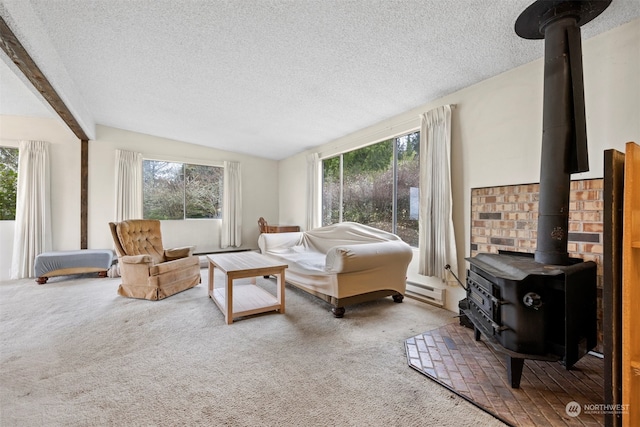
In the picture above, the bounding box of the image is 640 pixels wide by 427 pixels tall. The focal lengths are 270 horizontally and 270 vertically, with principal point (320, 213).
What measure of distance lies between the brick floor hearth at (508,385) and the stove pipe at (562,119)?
2.31 feet

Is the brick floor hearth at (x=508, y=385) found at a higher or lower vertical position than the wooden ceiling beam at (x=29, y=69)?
lower

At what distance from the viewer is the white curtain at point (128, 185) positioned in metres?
4.80

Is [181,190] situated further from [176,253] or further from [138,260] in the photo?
[138,260]

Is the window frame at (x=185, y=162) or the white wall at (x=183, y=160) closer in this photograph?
the white wall at (x=183, y=160)

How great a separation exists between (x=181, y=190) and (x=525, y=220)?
5.60 m

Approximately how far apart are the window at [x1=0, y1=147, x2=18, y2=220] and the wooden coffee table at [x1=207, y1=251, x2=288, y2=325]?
376cm

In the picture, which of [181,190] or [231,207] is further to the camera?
→ [231,207]

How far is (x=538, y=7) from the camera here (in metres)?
1.57

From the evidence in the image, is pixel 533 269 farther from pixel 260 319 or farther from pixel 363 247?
pixel 260 319

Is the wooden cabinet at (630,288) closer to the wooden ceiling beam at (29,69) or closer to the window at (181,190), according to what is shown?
the wooden ceiling beam at (29,69)

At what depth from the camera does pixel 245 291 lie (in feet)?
10.7

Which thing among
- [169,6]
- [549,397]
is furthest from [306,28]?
[549,397]
